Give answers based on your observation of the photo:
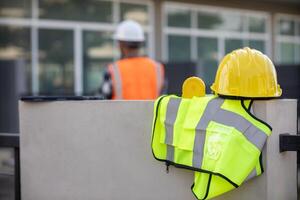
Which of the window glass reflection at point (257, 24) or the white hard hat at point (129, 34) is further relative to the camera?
the window glass reflection at point (257, 24)

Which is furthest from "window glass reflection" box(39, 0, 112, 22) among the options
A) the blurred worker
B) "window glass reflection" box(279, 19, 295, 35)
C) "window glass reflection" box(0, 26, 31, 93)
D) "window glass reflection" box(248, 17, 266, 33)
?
the blurred worker

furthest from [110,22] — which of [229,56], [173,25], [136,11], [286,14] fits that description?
[229,56]

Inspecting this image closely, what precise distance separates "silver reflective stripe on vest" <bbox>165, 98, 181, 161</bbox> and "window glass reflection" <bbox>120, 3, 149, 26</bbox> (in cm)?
1204

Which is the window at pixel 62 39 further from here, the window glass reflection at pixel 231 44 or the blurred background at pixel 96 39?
the window glass reflection at pixel 231 44

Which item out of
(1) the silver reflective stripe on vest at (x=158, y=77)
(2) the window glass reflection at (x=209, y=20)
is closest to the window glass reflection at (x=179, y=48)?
(2) the window glass reflection at (x=209, y=20)

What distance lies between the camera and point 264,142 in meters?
2.62

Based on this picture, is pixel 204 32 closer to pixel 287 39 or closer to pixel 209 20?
pixel 209 20

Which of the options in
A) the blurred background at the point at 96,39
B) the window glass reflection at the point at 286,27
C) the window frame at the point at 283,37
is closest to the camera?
the blurred background at the point at 96,39

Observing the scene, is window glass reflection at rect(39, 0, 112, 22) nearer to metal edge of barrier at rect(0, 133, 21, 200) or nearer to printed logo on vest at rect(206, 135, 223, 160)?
metal edge of barrier at rect(0, 133, 21, 200)

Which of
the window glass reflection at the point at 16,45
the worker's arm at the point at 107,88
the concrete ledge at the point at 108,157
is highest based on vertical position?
the window glass reflection at the point at 16,45

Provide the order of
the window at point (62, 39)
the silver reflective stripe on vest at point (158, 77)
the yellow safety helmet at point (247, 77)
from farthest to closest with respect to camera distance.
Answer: the window at point (62, 39)
the silver reflective stripe on vest at point (158, 77)
the yellow safety helmet at point (247, 77)

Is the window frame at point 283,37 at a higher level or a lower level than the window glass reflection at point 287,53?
higher

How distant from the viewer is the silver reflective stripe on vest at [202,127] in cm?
268

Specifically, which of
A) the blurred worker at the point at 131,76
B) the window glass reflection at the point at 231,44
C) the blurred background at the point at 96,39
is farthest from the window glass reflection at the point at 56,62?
the blurred worker at the point at 131,76
